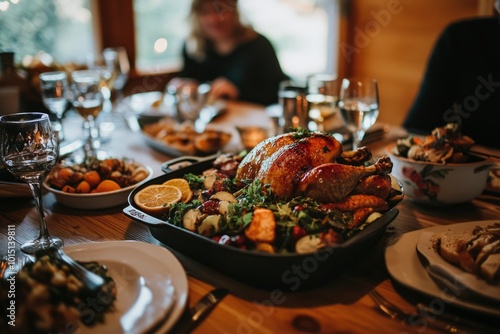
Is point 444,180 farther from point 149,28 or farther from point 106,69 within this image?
point 149,28

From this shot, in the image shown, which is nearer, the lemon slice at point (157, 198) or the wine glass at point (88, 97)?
the lemon slice at point (157, 198)

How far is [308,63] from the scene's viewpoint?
4.88 m

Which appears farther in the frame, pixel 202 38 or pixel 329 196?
pixel 202 38

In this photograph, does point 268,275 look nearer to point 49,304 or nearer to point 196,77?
point 49,304

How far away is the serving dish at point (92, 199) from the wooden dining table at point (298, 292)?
17 mm

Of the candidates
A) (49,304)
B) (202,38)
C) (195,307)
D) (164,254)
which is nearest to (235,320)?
(195,307)

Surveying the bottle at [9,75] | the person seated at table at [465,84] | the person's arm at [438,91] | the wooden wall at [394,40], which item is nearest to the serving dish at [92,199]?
the bottle at [9,75]

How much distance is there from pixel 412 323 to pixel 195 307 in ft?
1.28

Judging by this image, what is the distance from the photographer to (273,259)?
0.78 metres

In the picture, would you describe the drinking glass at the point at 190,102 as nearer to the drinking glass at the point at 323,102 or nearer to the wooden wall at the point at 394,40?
the drinking glass at the point at 323,102

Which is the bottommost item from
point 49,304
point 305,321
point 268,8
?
point 305,321

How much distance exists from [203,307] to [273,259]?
163 mm

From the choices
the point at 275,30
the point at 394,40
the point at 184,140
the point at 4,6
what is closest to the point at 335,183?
the point at 184,140

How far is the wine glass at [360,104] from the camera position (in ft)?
4.71
